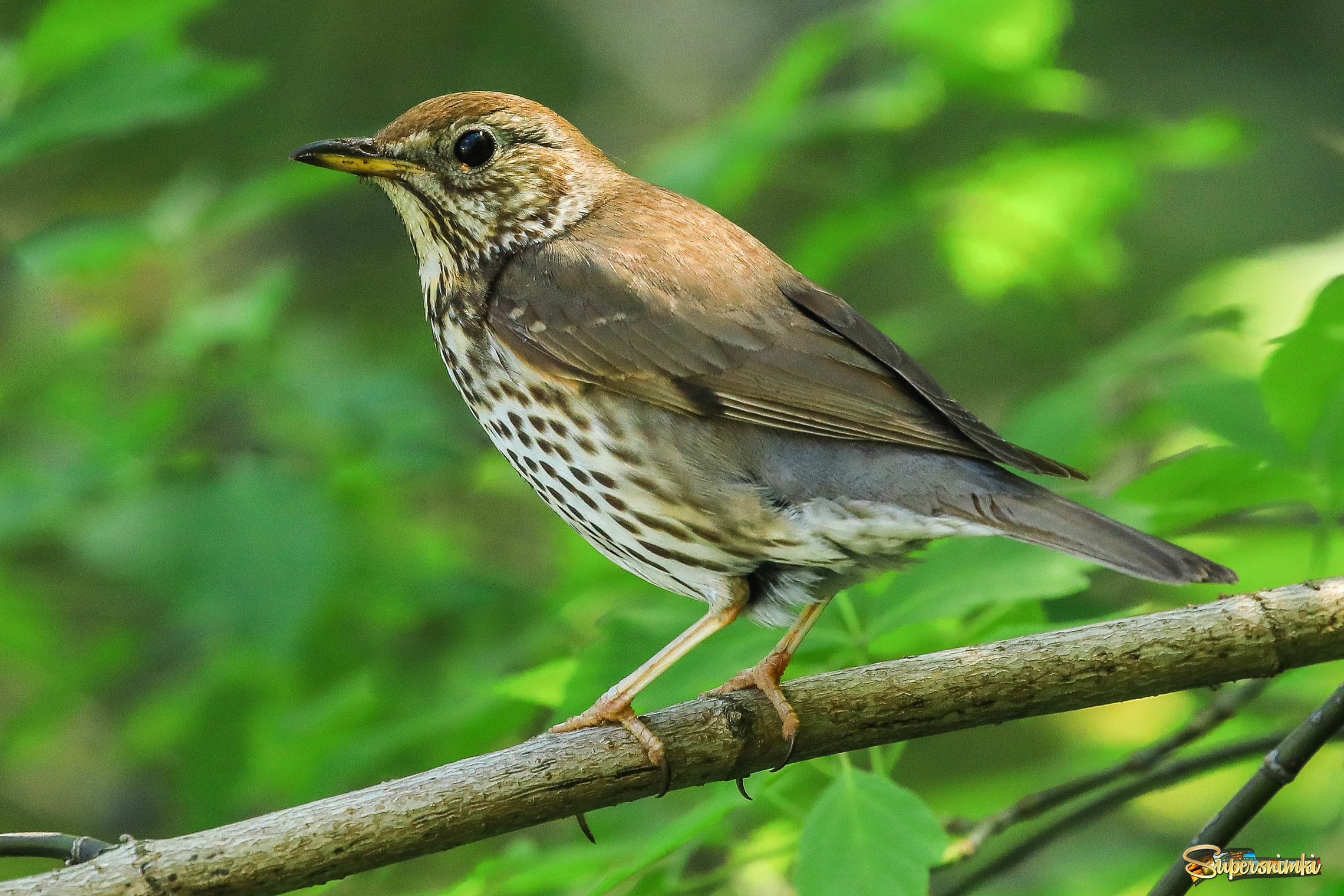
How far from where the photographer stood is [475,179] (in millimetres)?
3773

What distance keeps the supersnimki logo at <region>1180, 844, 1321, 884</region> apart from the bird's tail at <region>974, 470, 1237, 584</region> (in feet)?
1.66

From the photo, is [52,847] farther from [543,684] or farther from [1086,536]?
[1086,536]

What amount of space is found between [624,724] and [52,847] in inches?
42.5

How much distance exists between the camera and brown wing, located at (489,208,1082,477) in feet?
10.5

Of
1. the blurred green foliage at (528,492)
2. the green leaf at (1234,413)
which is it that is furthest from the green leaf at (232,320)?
the green leaf at (1234,413)

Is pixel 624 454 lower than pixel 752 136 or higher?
lower

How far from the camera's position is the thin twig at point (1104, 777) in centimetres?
322

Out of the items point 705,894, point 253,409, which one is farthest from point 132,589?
point 705,894

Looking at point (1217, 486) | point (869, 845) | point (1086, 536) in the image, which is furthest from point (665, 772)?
point (1217, 486)

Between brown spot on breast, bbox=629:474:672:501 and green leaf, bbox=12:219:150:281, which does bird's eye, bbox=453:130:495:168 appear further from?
green leaf, bbox=12:219:150:281

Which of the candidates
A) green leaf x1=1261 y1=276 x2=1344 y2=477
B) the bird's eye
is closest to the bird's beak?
the bird's eye

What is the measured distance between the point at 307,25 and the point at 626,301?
656 centimetres

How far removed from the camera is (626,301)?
11.1 ft

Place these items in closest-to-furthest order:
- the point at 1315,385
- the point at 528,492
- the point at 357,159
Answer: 1. the point at 1315,385
2. the point at 357,159
3. the point at 528,492
